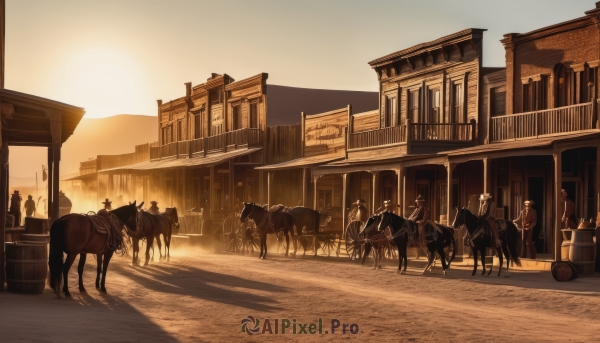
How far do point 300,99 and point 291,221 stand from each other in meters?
33.3

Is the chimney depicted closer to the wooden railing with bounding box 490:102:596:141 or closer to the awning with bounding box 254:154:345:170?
the awning with bounding box 254:154:345:170

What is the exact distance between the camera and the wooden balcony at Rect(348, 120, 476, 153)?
3219cm

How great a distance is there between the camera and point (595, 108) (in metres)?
25.2

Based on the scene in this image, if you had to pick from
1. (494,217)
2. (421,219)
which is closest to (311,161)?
(421,219)

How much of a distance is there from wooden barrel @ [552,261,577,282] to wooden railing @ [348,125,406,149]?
1153 cm

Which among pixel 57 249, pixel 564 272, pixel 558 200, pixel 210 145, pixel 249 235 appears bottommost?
pixel 564 272

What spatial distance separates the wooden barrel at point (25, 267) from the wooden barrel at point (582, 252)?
11.9 m

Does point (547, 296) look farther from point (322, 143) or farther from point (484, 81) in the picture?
point (322, 143)

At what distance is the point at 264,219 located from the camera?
30891mm

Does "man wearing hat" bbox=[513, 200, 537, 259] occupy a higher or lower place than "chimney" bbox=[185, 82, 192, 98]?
lower

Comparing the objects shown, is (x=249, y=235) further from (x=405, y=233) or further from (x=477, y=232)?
(x=477, y=232)

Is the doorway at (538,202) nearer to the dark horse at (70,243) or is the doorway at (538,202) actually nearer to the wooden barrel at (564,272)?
the wooden barrel at (564,272)

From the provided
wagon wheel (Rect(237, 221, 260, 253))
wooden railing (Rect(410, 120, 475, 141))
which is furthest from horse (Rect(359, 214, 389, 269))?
wagon wheel (Rect(237, 221, 260, 253))

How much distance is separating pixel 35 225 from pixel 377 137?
646 inches
